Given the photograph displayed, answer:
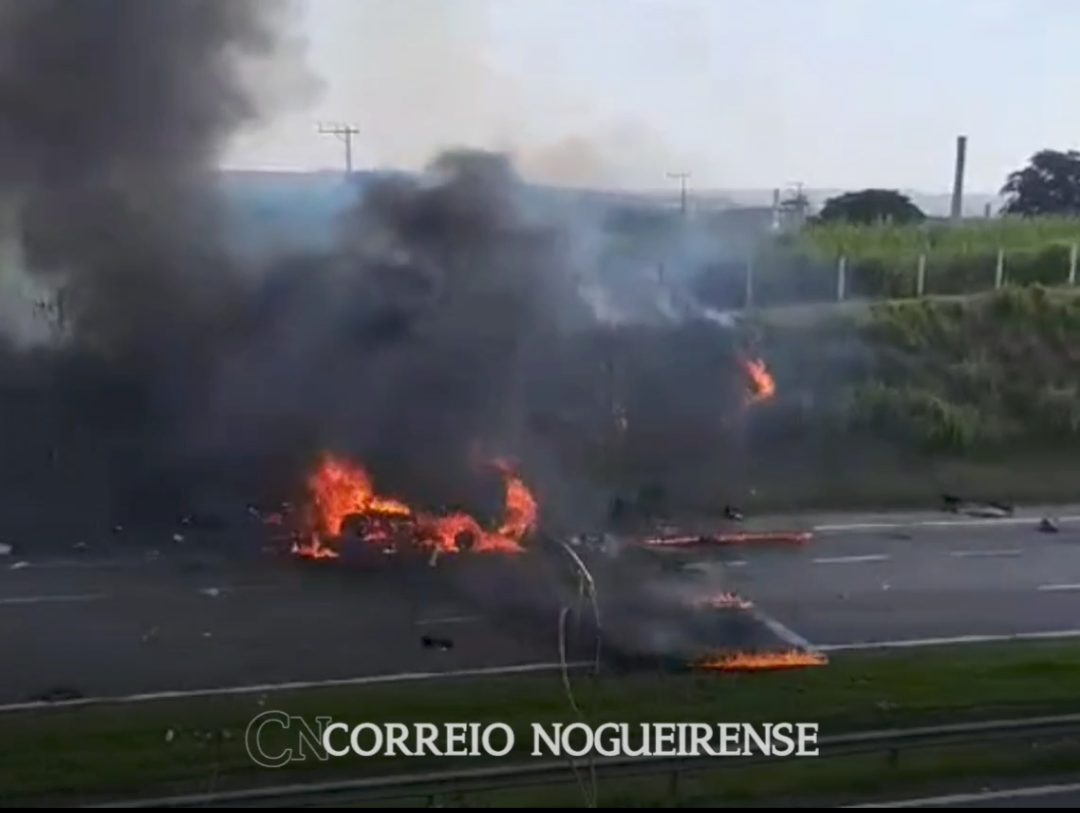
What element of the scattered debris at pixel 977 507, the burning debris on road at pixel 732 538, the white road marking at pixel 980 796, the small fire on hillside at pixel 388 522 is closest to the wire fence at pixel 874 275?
the scattered debris at pixel 977 507

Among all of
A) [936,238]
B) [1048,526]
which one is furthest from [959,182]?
[1048,526]

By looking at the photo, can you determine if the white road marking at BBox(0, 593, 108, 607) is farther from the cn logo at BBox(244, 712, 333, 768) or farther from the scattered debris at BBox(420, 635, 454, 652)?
the cn logo at BBox(244, 712, 333, 768)

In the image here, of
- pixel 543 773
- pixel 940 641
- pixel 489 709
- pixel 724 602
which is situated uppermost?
pixel 543 773

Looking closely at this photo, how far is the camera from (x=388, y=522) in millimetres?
18031

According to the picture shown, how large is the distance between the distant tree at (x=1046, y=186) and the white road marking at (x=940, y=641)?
3783cm

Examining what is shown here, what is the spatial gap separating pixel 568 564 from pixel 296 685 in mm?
4997

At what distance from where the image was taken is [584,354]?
21344 millimetres

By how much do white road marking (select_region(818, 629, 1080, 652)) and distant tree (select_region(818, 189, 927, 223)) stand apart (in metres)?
33.5

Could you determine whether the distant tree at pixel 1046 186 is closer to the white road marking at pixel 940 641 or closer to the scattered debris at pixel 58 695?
the white road marking at pixel 940 641

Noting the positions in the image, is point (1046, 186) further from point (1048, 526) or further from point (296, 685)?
point (296, 685)

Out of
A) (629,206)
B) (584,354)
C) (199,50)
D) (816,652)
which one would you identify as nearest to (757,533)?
(584,354)

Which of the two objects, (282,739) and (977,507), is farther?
(977,507)

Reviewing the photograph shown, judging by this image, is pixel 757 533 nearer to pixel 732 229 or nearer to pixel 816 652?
pixel 816 652

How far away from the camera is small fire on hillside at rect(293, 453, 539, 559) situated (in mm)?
17703
